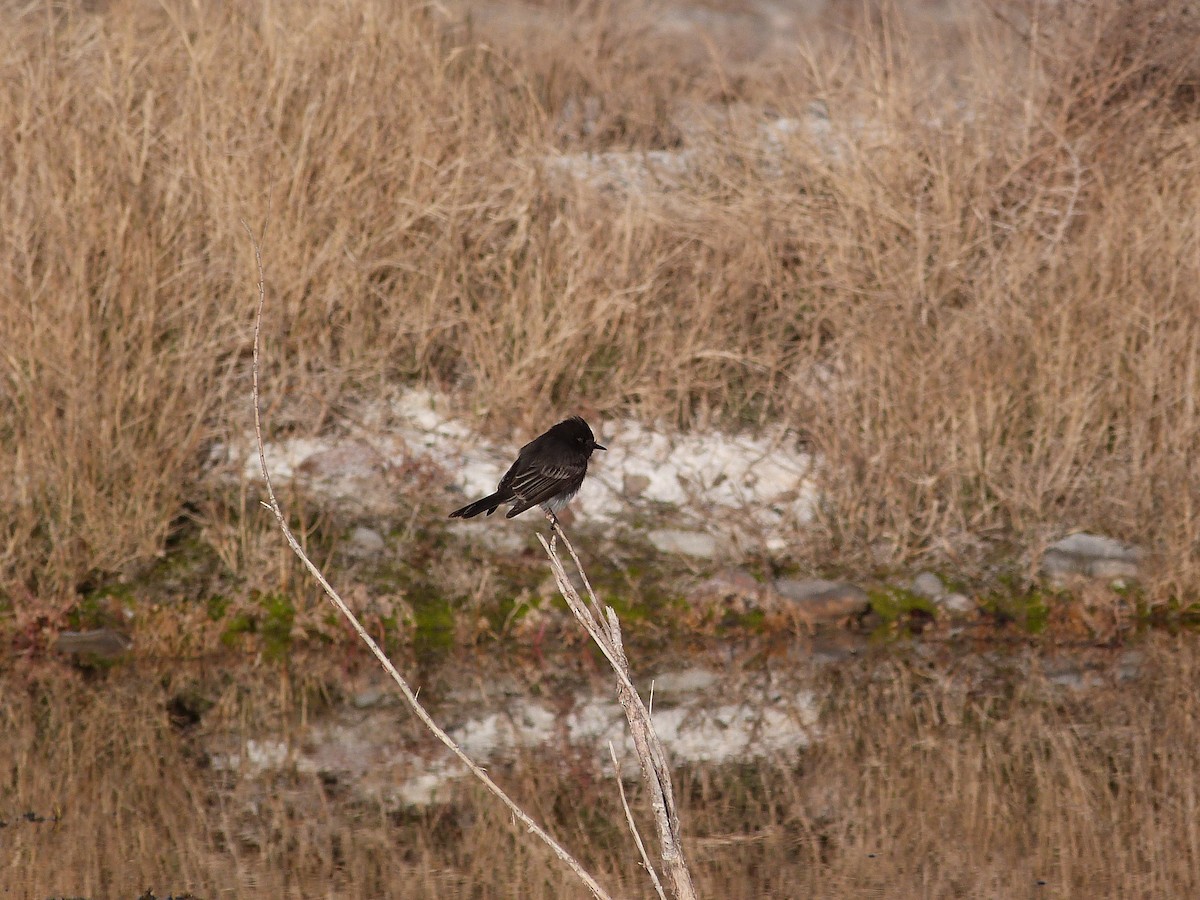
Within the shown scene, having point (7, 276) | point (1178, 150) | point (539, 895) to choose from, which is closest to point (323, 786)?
point (539, 895)

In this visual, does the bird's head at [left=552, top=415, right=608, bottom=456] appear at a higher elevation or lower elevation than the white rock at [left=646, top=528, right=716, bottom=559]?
higher

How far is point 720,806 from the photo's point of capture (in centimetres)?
632

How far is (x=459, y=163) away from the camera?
389 inches

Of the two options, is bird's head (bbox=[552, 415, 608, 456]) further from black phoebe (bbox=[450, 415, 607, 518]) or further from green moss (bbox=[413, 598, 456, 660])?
green moss (bbox=[413, 598, 456, 660])

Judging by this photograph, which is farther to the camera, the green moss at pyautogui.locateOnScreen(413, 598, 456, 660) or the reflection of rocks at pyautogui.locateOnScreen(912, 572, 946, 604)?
the reflection of rocks at pyautogui.locateOnScreen(912, 572, 946, 604)

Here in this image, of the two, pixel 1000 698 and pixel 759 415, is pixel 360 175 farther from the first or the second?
pixel 1000 698

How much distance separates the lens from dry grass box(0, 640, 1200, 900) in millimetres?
5641

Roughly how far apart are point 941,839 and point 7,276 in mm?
5547

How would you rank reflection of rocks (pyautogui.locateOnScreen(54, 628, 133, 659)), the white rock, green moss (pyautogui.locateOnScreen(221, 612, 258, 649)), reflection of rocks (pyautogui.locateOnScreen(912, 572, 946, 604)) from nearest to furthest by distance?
reflection of rocks (pyautogui.locateOnScreen(54, 628, 133, 659)), green moss (pyautogui.locateOnScreen(221, 612, 258, 649)), reflection of rocks (pyautogui.locateOnScreen(912, 572, 946, 604)), the white rock

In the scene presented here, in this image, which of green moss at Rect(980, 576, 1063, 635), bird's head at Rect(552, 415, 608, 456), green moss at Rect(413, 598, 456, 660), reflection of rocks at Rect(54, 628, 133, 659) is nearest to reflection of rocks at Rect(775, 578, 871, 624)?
green moss at Rect(980, 576, 1063, 635)

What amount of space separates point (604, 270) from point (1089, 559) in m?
3.18

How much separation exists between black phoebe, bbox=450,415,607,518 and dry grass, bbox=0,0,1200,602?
284 centimetres

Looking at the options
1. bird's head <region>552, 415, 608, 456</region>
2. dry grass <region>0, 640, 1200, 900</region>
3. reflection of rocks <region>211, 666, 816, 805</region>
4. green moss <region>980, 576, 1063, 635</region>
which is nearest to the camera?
dry grass <region>0, 640, 1200, 900</region>

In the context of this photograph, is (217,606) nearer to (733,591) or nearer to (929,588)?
(733,591)
